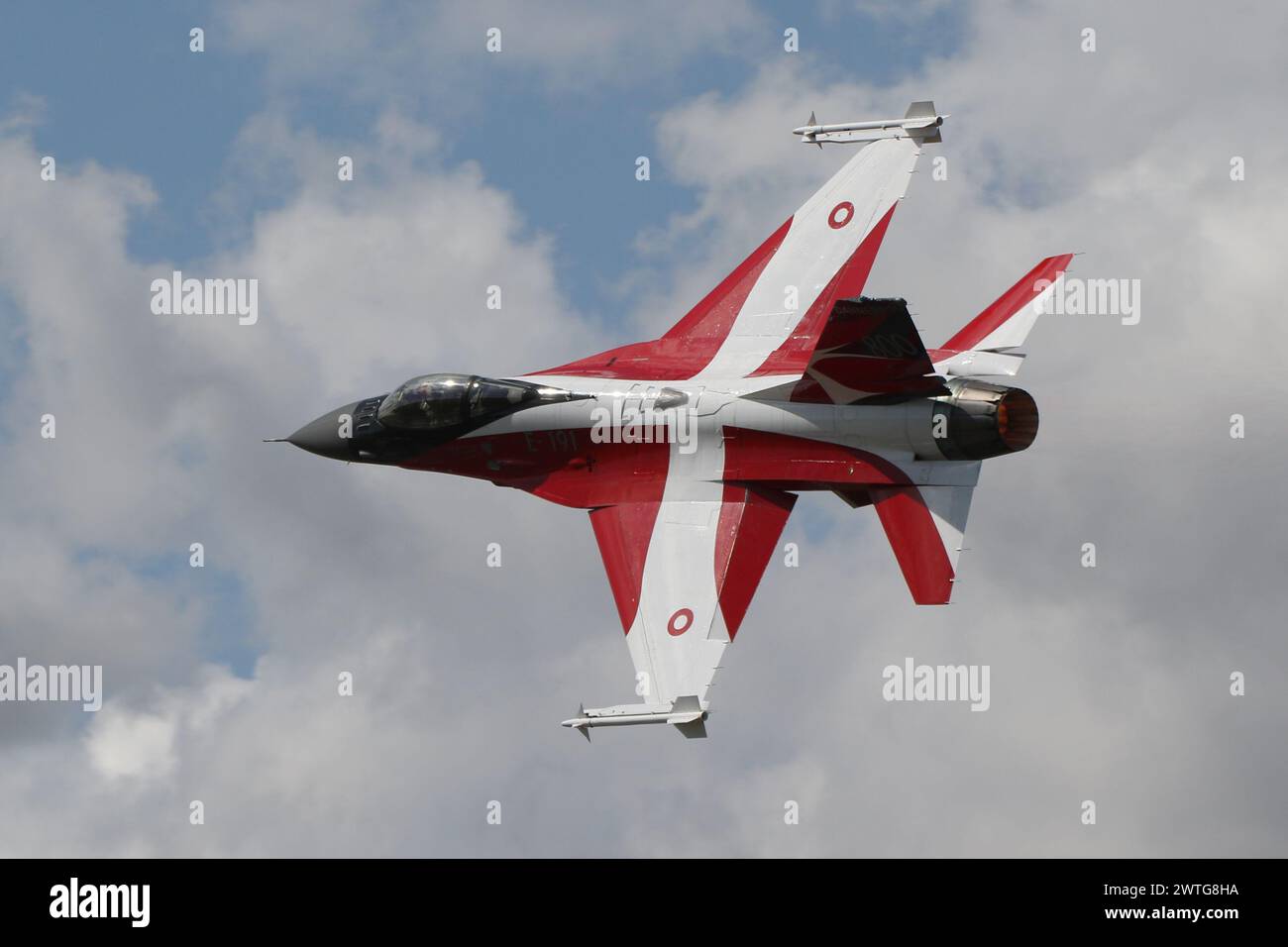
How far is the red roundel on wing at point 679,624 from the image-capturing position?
32.9 m

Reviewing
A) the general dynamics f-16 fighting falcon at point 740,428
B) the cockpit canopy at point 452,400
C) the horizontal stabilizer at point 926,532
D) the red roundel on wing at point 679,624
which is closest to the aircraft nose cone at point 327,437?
the general dynamics f-16 fighting falcon at point 740,428

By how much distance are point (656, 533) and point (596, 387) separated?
8.55 feet

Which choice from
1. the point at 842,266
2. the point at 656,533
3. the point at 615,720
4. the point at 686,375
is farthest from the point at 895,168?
the point at 615,720

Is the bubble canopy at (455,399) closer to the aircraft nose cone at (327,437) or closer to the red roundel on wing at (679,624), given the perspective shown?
the aircraft nose cone at (327,437)

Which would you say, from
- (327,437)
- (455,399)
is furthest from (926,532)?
(327,437)

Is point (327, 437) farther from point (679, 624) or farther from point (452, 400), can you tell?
point (679, 624)

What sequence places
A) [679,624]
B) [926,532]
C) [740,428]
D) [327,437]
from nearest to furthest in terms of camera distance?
1. [926,532]
2. [679,624]
3. [740,428]
4. [327,437]

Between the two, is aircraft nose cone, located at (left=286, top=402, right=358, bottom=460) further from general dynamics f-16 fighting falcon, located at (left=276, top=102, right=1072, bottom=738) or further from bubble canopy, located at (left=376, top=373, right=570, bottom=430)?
bubble canopy, located at (left=376, top=373, right=570, bottom=430)

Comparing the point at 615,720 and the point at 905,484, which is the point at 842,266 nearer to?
the point at 905,484

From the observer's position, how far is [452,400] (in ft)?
117

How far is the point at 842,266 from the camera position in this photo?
37031 mm

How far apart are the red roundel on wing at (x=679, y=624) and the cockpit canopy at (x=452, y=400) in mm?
4199

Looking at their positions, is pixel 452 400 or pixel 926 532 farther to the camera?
pixel 452 400

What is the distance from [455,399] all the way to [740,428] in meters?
4.86
